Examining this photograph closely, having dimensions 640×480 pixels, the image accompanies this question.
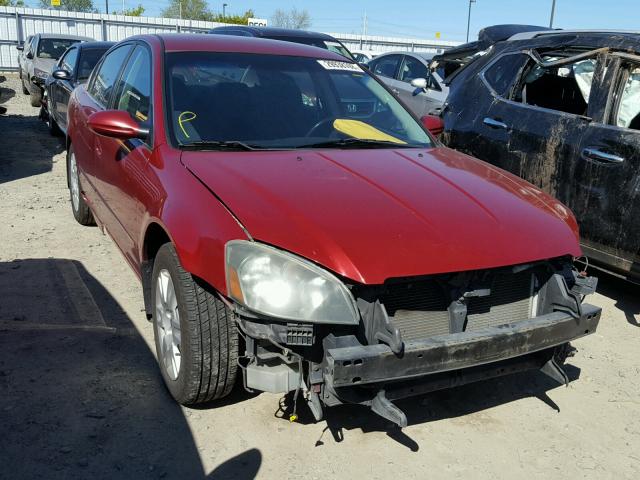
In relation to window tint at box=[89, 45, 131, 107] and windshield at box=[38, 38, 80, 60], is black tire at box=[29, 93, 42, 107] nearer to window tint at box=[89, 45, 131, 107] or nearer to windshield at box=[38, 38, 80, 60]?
windshield at box=[38, 38, 80, 60]

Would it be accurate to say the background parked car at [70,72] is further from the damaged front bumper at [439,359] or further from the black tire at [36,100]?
the damaged front bumper at [439,359]

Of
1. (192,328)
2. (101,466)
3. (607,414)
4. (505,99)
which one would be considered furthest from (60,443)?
(505,99)

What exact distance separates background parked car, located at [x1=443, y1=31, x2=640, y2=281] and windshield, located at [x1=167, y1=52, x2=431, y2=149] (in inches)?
51.0

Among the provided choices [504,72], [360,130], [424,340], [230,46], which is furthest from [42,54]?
[424,340]

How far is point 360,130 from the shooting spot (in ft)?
12.6

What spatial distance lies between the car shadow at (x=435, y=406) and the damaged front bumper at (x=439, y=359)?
0.40 m

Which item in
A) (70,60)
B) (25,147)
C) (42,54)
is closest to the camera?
(70,60)

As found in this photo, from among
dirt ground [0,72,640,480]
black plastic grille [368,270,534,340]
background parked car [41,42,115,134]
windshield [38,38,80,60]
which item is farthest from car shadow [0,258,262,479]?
windshield [38,38,80,60]

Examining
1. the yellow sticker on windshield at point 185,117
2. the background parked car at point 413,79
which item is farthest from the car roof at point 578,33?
the yellow sticker on windshield at point 185,117

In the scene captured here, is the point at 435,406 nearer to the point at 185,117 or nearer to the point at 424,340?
the point at 424,340

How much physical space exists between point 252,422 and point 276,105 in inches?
69.6

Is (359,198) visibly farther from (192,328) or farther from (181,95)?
(181,95)

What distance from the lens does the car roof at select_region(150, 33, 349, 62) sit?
154 inches

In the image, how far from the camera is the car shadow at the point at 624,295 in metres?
4.61
